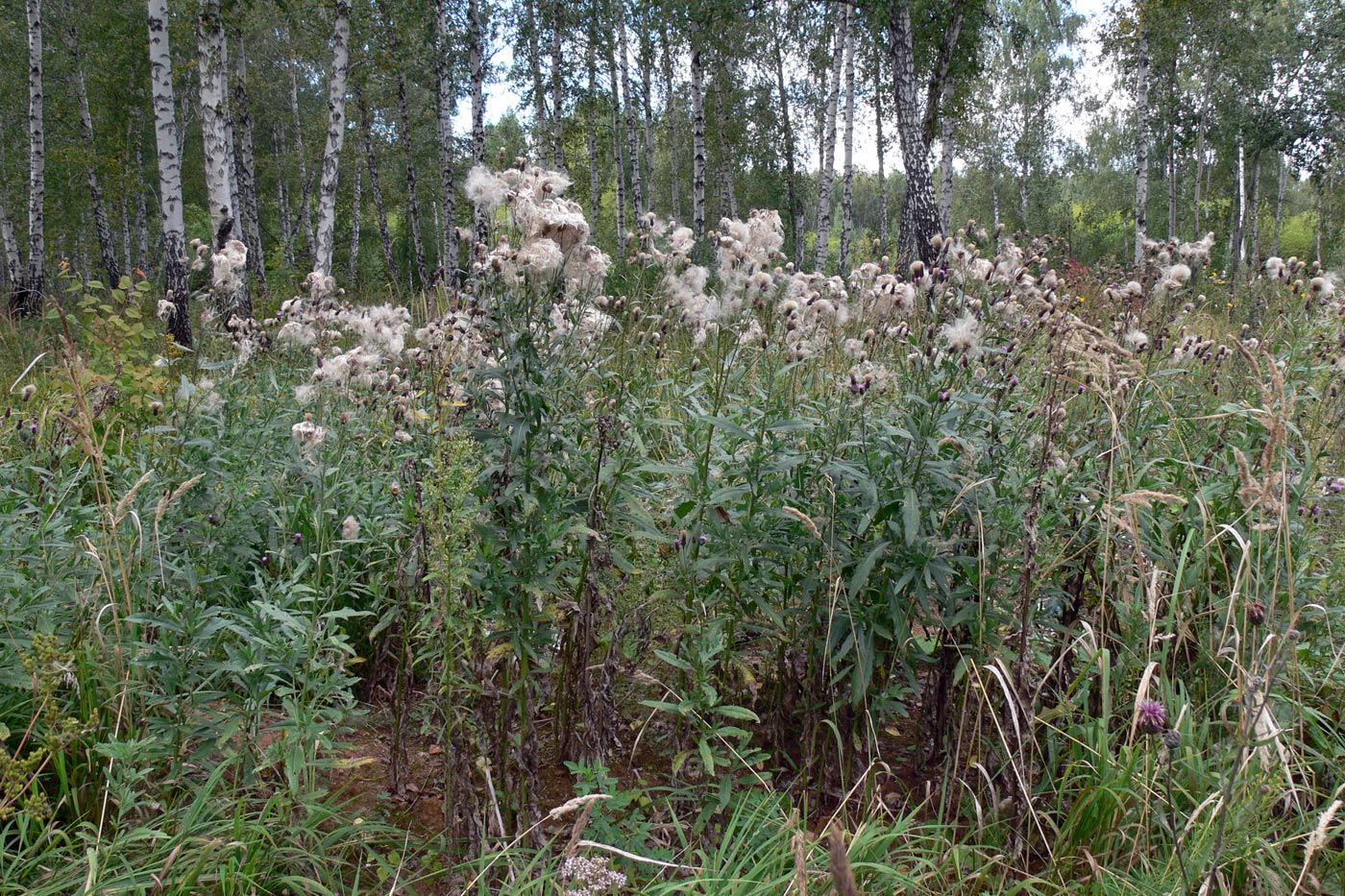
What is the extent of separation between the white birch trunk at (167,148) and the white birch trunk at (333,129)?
1879 mm

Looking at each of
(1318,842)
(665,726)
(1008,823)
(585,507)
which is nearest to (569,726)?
(665,726)

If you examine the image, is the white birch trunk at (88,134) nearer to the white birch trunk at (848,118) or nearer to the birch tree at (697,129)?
the birch tree at (697,129)

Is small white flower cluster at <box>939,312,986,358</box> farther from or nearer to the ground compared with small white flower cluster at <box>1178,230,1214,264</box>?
nearer to the ground

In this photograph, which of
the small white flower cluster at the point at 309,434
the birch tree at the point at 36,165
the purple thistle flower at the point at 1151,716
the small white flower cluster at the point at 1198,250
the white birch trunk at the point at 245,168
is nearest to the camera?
the purple thistle flower at the point at 1151,716

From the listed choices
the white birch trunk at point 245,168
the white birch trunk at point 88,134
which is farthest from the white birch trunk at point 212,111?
the white birch trunk at point 88,134

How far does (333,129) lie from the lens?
11.4 meters

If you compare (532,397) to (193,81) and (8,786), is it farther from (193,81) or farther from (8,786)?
(193,81)

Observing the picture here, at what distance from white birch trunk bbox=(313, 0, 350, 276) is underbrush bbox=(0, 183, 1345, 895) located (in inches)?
374

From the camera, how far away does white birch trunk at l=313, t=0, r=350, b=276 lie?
36.3 feet

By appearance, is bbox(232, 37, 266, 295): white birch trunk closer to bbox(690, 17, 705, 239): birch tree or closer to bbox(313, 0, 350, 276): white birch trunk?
bbox(313, 0, 350, 276): white birch trunk

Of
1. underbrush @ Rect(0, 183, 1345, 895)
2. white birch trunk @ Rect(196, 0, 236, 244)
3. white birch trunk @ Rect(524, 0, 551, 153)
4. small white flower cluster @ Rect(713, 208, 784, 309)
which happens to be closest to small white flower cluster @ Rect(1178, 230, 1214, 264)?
underbrush @ Rect(0, 183, 1345, 895)

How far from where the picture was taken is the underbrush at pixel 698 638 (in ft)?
6.70

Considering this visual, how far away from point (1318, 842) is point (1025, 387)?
2552 mm

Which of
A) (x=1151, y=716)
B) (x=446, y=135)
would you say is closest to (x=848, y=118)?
(x=446, y=135)
